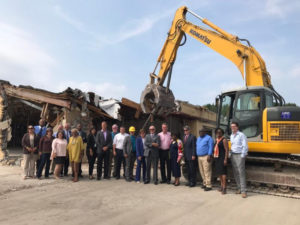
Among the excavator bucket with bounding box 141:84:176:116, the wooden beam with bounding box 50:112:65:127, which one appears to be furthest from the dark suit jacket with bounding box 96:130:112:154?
the wooden beam with bounding box 50:112:65:127

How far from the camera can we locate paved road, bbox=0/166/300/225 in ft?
13.6

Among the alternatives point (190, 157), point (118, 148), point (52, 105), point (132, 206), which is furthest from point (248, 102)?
point (52, 105)

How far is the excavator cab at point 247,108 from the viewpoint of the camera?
6.73 m

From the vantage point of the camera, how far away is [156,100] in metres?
8.88

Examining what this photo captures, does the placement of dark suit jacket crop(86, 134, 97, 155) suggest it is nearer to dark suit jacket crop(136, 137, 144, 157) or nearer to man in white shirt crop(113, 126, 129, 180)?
man in white shirt crop(113, 126, 129, 180)

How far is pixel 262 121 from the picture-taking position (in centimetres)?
653

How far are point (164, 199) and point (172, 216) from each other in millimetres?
1174

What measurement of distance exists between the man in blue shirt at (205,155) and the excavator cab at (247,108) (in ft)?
3.03

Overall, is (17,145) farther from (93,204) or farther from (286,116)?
(286,116)

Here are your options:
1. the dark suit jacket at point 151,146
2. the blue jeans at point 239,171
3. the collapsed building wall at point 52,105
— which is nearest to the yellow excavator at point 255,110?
the blue jeans at point 239,171

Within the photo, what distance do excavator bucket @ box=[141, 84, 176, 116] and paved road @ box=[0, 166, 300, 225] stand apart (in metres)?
2.90

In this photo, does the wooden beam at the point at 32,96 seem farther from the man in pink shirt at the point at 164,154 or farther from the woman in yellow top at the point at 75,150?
the man in pink shirt at the point at 164,154

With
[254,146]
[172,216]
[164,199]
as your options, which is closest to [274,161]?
[254,146]

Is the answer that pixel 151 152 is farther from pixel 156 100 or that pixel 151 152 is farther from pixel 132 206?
pixel 132 206
